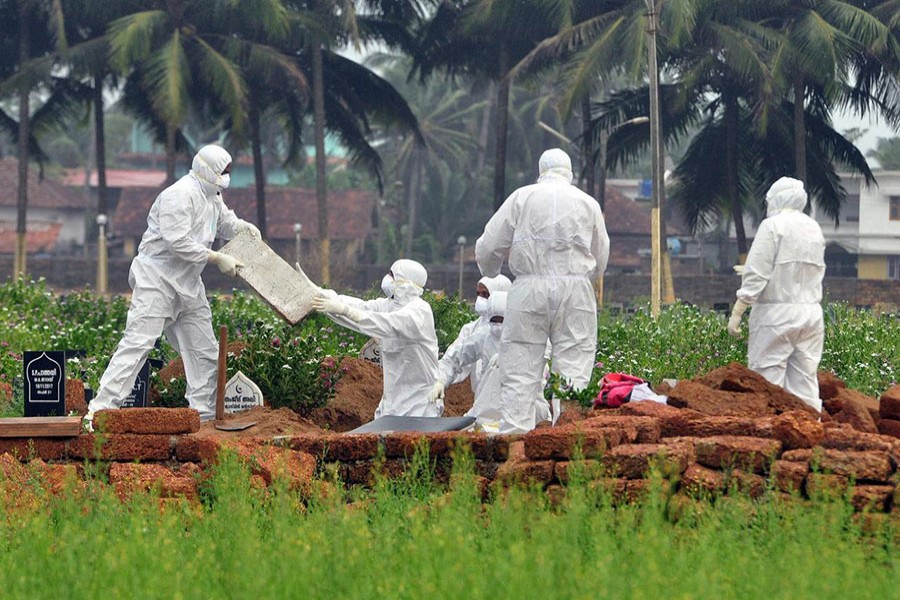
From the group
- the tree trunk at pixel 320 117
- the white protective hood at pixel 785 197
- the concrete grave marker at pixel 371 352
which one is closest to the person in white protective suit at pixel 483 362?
the white protective hood at pixel 785 197

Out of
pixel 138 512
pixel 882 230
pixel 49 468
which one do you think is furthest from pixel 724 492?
pixel 882 230

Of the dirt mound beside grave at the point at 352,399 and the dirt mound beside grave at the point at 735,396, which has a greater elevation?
the dirt mound beside grave at the point at 735,396

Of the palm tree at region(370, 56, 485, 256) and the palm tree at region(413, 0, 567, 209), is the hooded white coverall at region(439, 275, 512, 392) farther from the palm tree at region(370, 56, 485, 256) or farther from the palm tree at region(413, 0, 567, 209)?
the palm tree at region(370, 56, 485, 256)

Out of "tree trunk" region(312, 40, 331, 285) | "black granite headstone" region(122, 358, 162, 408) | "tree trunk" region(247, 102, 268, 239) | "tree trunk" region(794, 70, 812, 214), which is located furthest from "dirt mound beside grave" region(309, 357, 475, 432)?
"tree trunk" region(247, 102, 268, 239)

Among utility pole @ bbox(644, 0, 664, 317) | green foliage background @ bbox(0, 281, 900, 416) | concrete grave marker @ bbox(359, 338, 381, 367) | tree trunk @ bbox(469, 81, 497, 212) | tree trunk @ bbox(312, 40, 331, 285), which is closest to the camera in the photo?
green foliage background @ bbox(0, 281, 900, 416)

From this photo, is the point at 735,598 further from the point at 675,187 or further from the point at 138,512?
the point at 675,187

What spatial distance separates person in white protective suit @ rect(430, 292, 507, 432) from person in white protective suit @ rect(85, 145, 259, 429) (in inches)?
62.8

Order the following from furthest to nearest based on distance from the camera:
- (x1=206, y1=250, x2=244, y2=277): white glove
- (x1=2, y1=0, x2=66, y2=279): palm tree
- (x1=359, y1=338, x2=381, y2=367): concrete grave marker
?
1. (x1=2, y1=0, x2=66, y2=279): palm tree
2. (x1=359, y1=338, x2=381, y2=367): concrete grave marker
3. (x1=206, y1=250, x2=244, y2=277): white glove

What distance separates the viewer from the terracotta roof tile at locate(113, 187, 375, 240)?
55188 mm

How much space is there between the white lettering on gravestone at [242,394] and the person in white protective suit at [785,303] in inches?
135

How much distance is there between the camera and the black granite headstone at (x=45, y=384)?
33.8 feet

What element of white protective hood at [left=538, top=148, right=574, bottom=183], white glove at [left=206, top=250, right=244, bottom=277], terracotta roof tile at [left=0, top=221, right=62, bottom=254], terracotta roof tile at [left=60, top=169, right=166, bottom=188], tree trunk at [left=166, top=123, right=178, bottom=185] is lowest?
white glove at [left=206, top=250, right=244, bottom=277]

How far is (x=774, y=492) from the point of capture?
757cm

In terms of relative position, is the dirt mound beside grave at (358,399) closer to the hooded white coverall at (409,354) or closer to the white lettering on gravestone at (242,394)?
the white lettering on gravestone at (242,394)
